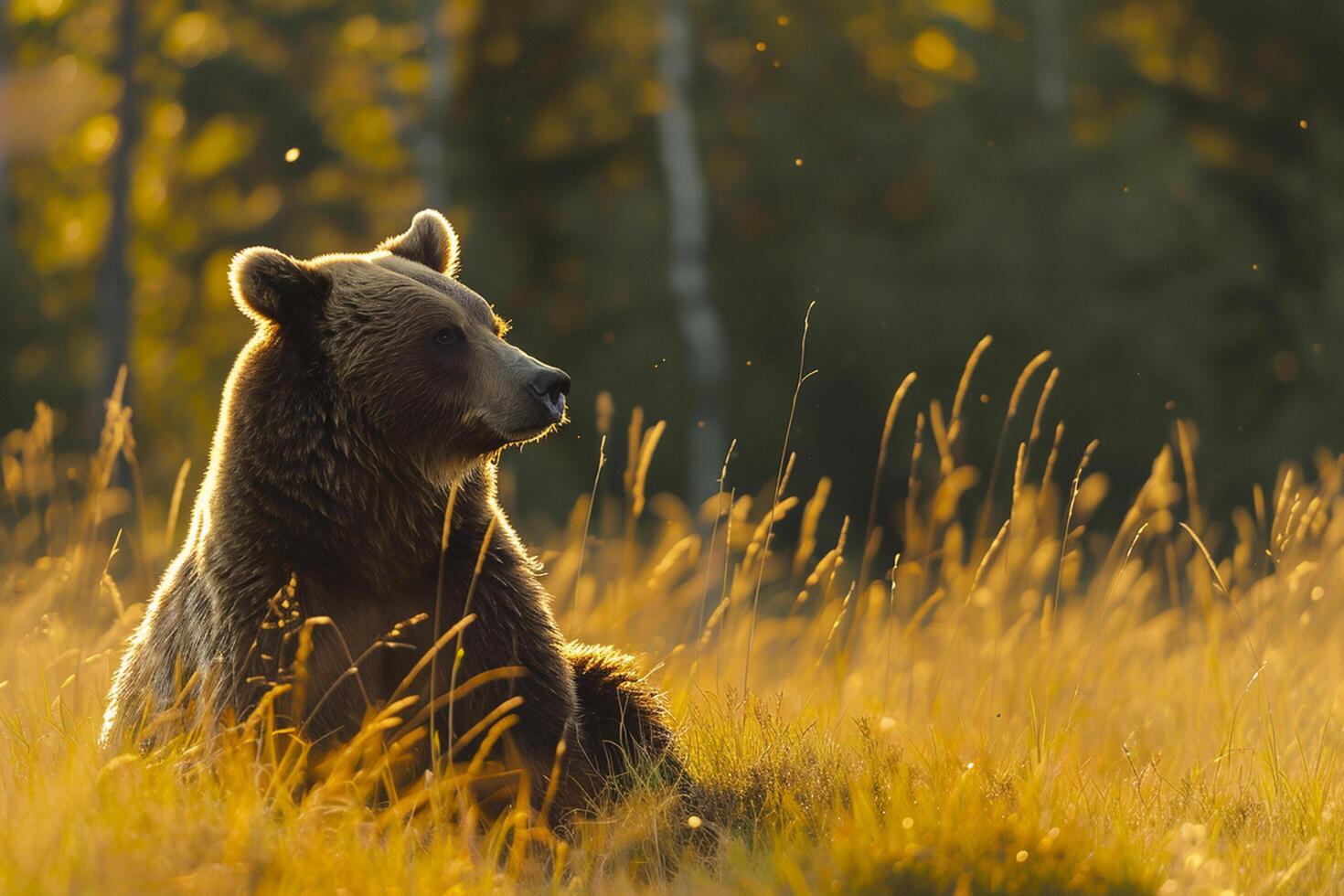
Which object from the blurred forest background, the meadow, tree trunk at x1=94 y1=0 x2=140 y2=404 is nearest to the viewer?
the meadow

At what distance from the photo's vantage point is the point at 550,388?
3.69m

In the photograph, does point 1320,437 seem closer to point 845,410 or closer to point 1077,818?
point 845,410

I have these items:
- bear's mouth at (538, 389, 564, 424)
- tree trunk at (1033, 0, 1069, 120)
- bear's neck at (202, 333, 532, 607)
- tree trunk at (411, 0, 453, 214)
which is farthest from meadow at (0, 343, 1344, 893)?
tree trunk at (1033, 0, 1069, 120)

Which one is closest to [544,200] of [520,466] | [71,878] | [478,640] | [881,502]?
[520,466]

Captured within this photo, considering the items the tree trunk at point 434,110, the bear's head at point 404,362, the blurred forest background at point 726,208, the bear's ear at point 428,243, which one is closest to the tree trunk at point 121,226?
the blurred forest background at point 726,208

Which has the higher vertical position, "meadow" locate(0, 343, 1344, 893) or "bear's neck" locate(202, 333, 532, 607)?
"bear's neck" locate(202, 333, 532, 607)

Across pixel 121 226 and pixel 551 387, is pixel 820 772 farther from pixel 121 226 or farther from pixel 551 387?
pixel 121 226

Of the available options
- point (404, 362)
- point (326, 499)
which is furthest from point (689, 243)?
point (326, 499)

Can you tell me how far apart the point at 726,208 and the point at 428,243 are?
11467 millimetres

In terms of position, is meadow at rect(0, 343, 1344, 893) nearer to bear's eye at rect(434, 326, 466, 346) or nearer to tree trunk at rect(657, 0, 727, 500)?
bear's eye at rect(434, 326, 466, 346)

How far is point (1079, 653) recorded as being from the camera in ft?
15.9

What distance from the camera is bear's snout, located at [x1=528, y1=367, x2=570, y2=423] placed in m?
3.66

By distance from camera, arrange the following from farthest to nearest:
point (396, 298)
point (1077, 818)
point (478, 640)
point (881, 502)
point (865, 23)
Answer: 1. point (881, 502)
2. point (865, 23)
3. point (396, 298)
4. point (478, 640)
5. point (1077, 818)

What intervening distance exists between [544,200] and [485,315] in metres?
11.1
